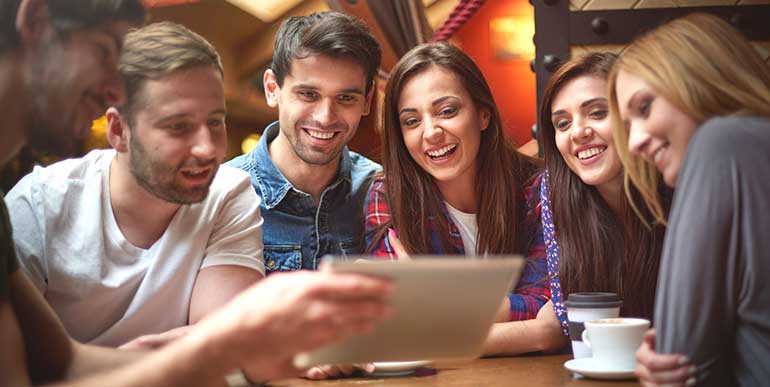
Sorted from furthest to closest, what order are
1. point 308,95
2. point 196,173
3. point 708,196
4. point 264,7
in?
point 264,7
point 308,95
point 196,173
point 708,196

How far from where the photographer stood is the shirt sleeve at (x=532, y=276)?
6.86ft

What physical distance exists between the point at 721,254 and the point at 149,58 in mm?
1061

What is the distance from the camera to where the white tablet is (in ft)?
2.96

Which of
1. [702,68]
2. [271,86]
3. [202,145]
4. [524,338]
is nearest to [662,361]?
[702,68]

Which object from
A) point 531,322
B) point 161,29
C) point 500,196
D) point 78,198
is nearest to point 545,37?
point 500,196

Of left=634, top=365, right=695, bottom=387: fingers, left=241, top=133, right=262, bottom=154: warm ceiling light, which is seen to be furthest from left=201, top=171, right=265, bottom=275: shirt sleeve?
left=241, top=133, right=262, bottom=154: warm ceiling light

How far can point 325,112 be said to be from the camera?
231 centimetres

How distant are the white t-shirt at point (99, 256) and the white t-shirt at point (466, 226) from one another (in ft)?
2.41

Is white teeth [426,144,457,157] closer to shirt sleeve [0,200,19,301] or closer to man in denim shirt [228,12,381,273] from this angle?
man in denim shirt [228,12,381,273]

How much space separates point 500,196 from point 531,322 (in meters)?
0.49

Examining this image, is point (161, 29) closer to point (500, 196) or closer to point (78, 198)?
point (78, 198)

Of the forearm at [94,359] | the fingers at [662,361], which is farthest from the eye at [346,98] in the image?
the fingers at [662,361]

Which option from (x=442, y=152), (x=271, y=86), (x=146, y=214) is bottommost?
(x=146, y=214)

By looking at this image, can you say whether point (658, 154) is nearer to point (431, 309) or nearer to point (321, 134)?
point (431, 309)
